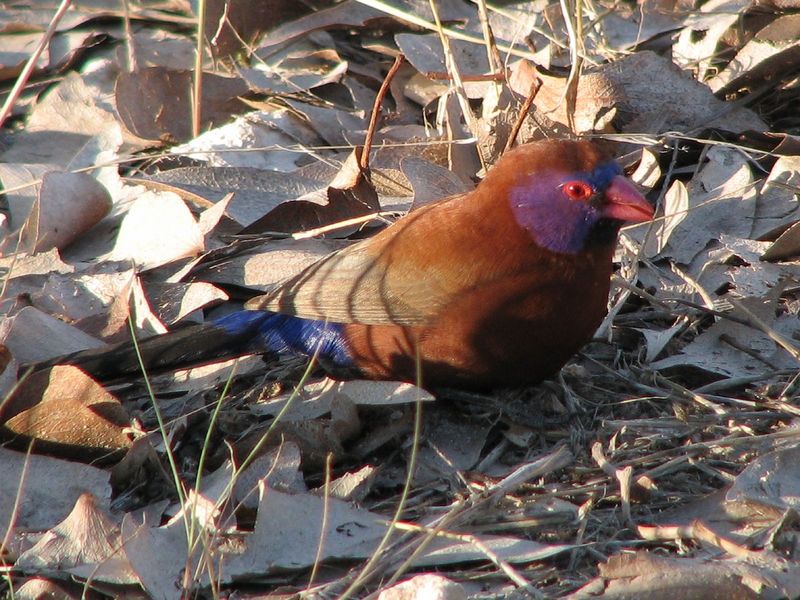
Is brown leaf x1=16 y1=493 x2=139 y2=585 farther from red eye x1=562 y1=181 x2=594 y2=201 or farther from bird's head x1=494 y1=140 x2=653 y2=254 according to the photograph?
red eye x1=562 y1=181 x2=594 y2=201

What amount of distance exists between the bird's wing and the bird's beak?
1.94 feet

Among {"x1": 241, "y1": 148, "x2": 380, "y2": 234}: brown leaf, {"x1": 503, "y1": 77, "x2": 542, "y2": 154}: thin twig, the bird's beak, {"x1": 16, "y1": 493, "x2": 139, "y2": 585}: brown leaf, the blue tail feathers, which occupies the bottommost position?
the blue tail feathers

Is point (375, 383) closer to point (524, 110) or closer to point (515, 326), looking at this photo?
point (515, 326)

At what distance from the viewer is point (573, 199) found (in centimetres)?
384

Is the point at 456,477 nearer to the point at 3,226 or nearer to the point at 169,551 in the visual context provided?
the point at 169,551

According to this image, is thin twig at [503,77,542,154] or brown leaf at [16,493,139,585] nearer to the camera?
brown leaf at [16,493,139,585]

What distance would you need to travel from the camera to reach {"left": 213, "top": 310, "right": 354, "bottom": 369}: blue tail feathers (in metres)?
4.26

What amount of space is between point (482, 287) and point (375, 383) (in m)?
0.53

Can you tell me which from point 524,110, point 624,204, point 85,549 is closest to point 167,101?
point 524,110

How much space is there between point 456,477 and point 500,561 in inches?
28.7

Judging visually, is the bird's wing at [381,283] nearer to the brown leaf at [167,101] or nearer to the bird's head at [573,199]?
the bird's head at [573,199]

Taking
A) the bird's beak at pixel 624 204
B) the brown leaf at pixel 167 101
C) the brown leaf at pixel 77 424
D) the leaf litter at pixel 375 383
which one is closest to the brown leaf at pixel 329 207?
the leaf litter at pixel 375 383

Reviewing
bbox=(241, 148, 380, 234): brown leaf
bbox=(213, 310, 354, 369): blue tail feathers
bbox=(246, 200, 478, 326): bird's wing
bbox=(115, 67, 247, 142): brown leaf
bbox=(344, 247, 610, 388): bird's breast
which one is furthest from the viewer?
bbox=(115, 67, 247, 142): brown leaf

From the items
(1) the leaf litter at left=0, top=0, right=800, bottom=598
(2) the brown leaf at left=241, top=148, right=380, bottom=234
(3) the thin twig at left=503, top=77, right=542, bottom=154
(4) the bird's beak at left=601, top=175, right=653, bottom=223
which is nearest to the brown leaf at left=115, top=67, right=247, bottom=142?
(1) the leaf litter at left=0, top=0, right=800, bottom=598
